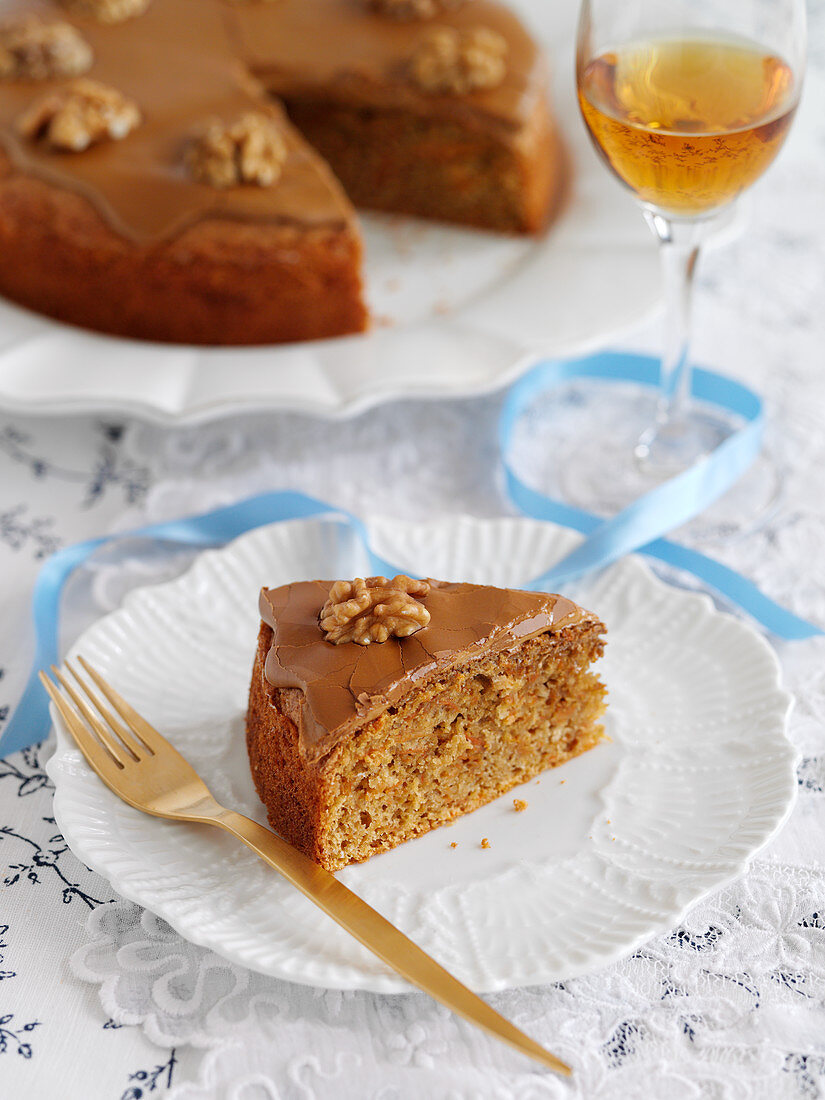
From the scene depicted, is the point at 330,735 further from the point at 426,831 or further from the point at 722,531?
the point at 722,531

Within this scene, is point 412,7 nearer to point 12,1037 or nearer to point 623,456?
point 623,456

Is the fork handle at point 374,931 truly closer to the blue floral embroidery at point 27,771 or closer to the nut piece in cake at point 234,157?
the blue floral embroidery at point 27,771

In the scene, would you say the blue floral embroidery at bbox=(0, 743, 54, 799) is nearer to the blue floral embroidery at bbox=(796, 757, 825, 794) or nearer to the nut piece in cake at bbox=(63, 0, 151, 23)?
the blue floral embroidery at bbox=(796, 757, 825, 794)

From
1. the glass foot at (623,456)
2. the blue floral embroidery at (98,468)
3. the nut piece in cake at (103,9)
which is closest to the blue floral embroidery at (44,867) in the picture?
the blue floral embroidery at (98,468)

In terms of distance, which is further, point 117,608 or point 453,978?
point 117,608

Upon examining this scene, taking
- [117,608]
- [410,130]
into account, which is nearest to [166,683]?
[117,608]

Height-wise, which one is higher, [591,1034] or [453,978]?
[453,978]
